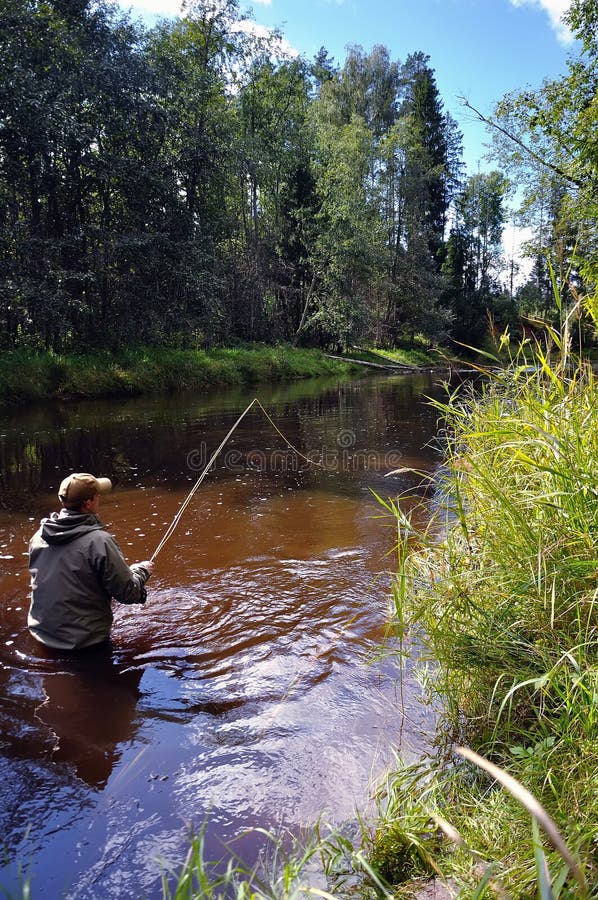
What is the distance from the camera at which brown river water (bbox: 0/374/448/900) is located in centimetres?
244

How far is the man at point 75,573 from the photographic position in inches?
144

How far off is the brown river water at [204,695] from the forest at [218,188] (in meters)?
2.86

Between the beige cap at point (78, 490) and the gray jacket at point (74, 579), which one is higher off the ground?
the beige cap at point (78, 490)

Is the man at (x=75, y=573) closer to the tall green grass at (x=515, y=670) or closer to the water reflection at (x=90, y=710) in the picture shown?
the water reflection at (x=90, y=710)

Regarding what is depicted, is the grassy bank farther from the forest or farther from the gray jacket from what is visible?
the gray jacket

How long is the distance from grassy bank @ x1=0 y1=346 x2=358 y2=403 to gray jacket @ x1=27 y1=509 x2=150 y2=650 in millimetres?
13705

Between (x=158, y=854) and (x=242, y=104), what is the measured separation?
34466mm

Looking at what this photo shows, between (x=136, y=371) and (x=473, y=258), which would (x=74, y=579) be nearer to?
(x=136, y=371)

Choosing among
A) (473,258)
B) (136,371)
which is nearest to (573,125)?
(136,371)

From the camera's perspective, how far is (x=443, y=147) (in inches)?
1938

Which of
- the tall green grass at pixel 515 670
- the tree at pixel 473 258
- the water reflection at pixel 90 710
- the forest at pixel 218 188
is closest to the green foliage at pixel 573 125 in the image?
the forest at pixel 218 188

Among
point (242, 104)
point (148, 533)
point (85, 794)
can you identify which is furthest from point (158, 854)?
point (242, 104)

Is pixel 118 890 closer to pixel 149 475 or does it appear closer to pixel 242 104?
pixel 149 475

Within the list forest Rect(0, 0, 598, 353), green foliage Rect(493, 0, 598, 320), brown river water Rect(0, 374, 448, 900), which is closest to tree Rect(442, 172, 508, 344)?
forest Rect(0, 0, 598, 353)
